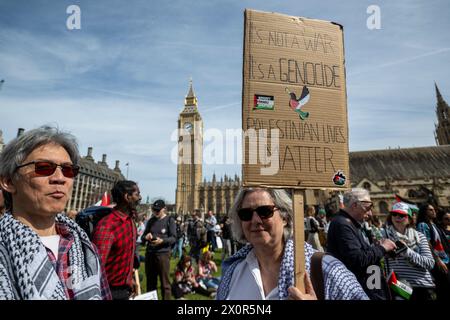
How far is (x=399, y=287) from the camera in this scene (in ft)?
12.0

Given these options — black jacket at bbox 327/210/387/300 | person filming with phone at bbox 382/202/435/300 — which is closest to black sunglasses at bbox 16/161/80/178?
black jacket at bbox 327/210/387/300

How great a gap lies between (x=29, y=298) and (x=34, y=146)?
0.90m

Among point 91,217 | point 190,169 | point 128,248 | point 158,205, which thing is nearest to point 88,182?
point 190,169

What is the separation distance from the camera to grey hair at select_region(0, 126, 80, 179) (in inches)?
63.5

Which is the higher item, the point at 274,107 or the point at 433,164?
the point at 433,164

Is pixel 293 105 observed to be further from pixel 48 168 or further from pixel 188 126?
pixel 188 126

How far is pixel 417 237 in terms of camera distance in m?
3.95

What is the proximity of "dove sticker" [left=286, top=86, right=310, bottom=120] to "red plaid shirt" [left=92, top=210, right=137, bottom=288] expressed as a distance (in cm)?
276

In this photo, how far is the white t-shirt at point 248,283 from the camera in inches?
80.7

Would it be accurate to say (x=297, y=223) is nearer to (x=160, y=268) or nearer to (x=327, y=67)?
(x=327, y=67)

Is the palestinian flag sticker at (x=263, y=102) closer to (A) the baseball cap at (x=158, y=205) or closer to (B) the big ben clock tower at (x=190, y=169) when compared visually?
(A) the baseball cap at (x=158, y=205)

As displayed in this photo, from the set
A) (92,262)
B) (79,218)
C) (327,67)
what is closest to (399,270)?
(327,67)

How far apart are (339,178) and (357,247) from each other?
1.43 metres

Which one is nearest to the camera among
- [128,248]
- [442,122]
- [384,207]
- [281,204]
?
[281,204]
